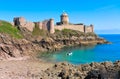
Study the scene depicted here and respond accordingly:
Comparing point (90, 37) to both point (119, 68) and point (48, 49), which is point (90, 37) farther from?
point (119, 68)

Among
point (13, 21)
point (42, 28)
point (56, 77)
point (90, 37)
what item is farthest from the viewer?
point (90, 37)

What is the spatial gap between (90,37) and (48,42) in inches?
1313

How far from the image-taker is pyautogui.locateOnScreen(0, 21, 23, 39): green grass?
81.0 meters

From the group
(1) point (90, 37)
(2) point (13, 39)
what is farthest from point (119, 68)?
(1) point (90, 37)

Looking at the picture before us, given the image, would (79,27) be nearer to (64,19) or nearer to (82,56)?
(64,19)

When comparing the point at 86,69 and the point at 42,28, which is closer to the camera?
the point at 86,69

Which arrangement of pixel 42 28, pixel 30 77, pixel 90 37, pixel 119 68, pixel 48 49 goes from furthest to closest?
pixel 90 37 < pixel 42 28 < pixel 48 49 < pixel 30 77 < pixel 119 68

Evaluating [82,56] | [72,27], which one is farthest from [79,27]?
[82,56]

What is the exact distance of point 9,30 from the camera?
83625 millimetres

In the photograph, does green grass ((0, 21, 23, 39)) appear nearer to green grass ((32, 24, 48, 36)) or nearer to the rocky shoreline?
the rocky shoreline

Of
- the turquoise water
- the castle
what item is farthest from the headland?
the turquoise water

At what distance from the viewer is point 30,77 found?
123 ft

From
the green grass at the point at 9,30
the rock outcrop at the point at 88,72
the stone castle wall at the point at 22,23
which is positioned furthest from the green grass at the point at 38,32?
the rock outcrop at the point at 88,72

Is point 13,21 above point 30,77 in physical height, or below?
above
